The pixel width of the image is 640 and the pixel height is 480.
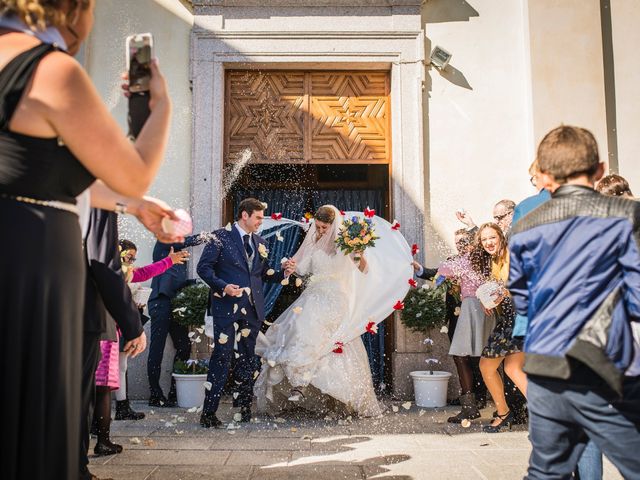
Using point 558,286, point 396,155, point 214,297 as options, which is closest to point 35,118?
point 558,286

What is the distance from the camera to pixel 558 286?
237cm

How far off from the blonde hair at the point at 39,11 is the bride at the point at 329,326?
531 centimetres

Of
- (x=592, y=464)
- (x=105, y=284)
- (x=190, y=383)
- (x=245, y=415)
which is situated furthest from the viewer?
(x=190, y=383)

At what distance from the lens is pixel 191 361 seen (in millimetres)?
7387

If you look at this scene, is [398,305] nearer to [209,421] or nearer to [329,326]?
[329,326]

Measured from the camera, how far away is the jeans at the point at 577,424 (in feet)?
7.23

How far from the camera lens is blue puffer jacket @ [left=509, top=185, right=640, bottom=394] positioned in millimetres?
2262

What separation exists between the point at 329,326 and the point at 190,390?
1952 mm

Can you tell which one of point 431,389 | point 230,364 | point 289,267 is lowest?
point 431,389

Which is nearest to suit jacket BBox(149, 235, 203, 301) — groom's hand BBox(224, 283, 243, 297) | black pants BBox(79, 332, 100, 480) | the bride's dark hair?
groom's hand BBox(224, 283, 243, 297)

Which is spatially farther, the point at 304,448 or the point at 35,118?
the point at 304,448

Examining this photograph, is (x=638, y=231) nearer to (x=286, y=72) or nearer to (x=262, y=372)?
(x=262, y=372)

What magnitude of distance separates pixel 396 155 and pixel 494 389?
383cm

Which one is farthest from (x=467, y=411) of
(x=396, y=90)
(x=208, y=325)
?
(x=396, y=90)
